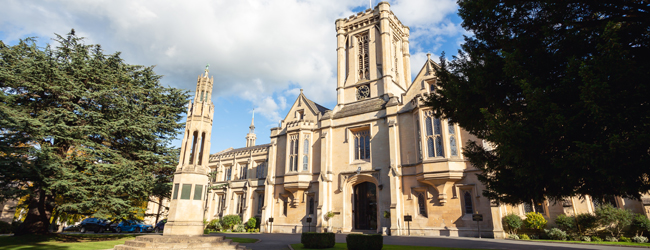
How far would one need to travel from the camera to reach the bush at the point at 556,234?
61.5 ft

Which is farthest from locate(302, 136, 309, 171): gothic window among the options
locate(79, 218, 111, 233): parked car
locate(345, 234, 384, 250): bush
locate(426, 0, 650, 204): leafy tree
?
locate(426, 0, 650, 204): leafy tree

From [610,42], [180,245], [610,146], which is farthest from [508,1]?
[180,245]

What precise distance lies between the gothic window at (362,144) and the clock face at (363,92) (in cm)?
445

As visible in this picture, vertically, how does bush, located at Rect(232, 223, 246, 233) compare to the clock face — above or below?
below

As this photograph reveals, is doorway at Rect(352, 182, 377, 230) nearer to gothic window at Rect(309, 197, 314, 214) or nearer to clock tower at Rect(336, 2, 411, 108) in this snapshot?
gothic window at Rect(309, 197, 314, 214)

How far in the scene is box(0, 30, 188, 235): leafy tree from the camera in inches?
629

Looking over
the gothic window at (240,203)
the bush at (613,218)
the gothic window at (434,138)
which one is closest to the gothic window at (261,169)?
the gothic window at (240,203)

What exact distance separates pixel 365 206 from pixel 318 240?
14648 millimetres

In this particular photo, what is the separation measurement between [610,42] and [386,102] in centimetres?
2290

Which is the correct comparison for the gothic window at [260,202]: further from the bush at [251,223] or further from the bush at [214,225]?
the bush at [214,225]

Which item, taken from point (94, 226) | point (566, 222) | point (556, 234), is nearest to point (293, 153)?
point (94, 226)

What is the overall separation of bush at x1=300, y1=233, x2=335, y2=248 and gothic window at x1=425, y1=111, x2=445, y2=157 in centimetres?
1282

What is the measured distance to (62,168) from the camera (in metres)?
16.0

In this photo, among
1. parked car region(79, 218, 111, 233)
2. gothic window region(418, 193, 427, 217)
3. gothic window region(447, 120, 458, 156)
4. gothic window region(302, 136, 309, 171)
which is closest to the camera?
gothic window region(447, 120, 458, 156)
